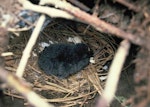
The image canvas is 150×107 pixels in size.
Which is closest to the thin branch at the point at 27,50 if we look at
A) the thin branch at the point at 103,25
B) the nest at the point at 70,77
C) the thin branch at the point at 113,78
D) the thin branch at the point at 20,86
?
the thin branch at the point at 103,25

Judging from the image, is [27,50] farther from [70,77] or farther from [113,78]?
[70,77]

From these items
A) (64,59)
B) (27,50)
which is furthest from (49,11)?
(64,59)

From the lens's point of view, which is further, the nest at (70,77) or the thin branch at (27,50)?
the nest at (70,77)

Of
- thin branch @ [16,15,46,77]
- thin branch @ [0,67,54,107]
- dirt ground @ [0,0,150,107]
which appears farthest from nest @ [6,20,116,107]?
thin branch @ [0,67,54,107]

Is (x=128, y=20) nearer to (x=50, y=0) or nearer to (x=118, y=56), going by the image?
(x=118, y=56)

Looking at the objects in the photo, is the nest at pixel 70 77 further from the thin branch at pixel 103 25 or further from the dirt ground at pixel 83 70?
the thin branch at pixel 103 25

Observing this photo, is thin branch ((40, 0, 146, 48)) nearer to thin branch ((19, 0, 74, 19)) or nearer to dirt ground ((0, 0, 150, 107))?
thin branch ((19, 0, 74, 19))

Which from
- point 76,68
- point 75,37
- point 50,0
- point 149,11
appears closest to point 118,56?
point 149,11

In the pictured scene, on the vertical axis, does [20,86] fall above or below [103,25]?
below
